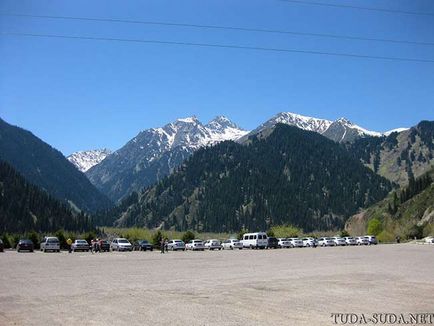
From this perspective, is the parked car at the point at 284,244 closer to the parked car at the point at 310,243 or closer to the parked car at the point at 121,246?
the parked car at the point at 310,243

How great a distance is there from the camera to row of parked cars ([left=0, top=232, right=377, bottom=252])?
70.9m

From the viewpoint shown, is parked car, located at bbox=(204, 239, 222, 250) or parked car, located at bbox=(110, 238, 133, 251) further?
parked car, located at bbox=(204, 239, 222, 250)

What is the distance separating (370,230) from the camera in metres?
151

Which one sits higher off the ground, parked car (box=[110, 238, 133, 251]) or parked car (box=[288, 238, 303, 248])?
parked car (box=[288, 238, 303, 248])

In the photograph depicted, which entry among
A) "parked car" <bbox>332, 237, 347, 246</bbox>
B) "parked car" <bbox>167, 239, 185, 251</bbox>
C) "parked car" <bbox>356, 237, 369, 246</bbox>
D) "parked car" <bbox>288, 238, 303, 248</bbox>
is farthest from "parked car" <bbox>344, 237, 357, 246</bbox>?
"parked car" <bbox>167, 239, 185, 251</bbox>

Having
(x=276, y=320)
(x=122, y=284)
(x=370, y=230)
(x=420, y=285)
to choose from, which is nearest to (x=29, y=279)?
(x=122, y=284)

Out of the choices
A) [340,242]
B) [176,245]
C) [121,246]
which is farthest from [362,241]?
[121,246]

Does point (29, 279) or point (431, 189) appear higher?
point (431, 189)

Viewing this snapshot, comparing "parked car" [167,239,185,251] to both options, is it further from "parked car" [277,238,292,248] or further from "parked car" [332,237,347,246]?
"parked car" [332,237,347,246]

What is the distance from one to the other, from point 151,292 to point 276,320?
7.04 meters

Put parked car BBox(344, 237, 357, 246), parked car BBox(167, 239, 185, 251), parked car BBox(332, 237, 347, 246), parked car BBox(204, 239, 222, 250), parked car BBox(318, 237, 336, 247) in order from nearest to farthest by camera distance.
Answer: parked car BBox(167, 239, 185, 251) → parked car BBox(204, 239, 222, 250) → parked car BBox(318, 237, 336, 247) → parked car BBox(332, 237, 347, 246) → parked car BBox(344, 237, 357, 246)

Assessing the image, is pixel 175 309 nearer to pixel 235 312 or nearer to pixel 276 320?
→ pixel 235 312

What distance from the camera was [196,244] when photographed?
81.5m

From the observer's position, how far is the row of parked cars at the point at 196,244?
233 feet
